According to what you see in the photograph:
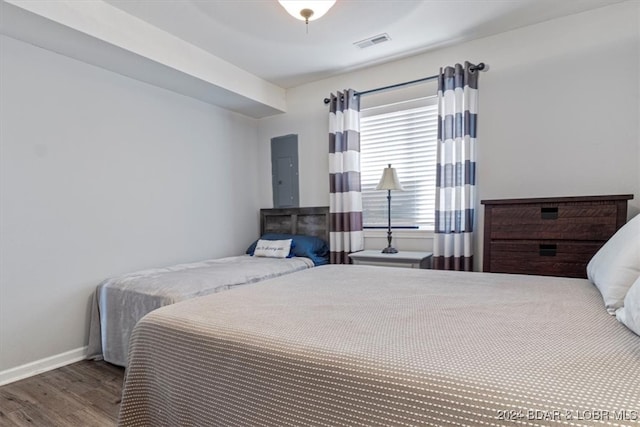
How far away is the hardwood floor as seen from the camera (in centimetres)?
171

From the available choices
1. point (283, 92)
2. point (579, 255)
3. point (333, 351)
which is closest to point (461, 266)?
point (579, 255)

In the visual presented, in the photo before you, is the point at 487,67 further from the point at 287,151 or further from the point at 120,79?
the point at 120,79

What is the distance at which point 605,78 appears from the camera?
2.33 metres

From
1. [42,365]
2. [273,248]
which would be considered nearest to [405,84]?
[273,248]

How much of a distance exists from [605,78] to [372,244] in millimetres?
2238

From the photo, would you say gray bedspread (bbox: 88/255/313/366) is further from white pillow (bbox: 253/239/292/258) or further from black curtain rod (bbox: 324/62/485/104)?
black curtain rod (bbox: 324/62/485/104)

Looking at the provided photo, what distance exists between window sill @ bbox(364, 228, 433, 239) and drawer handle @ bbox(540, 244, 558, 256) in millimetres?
968

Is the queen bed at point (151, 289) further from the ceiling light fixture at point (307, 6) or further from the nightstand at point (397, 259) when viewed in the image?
the ceiling light fixture at point (307, 6)

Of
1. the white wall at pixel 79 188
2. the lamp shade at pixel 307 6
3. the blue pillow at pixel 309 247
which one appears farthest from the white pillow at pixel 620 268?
the white wall at pixel 79 188

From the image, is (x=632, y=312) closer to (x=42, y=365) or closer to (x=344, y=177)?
(x=344, y=177)

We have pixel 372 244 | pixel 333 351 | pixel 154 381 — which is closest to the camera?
pixel 333 351

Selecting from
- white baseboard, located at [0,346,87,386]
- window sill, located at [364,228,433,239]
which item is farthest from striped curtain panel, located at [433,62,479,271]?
white baseboard, located at [0,346,87,386]

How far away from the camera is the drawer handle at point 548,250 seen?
2.14 metres

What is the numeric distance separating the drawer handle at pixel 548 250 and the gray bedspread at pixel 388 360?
2.72ft
